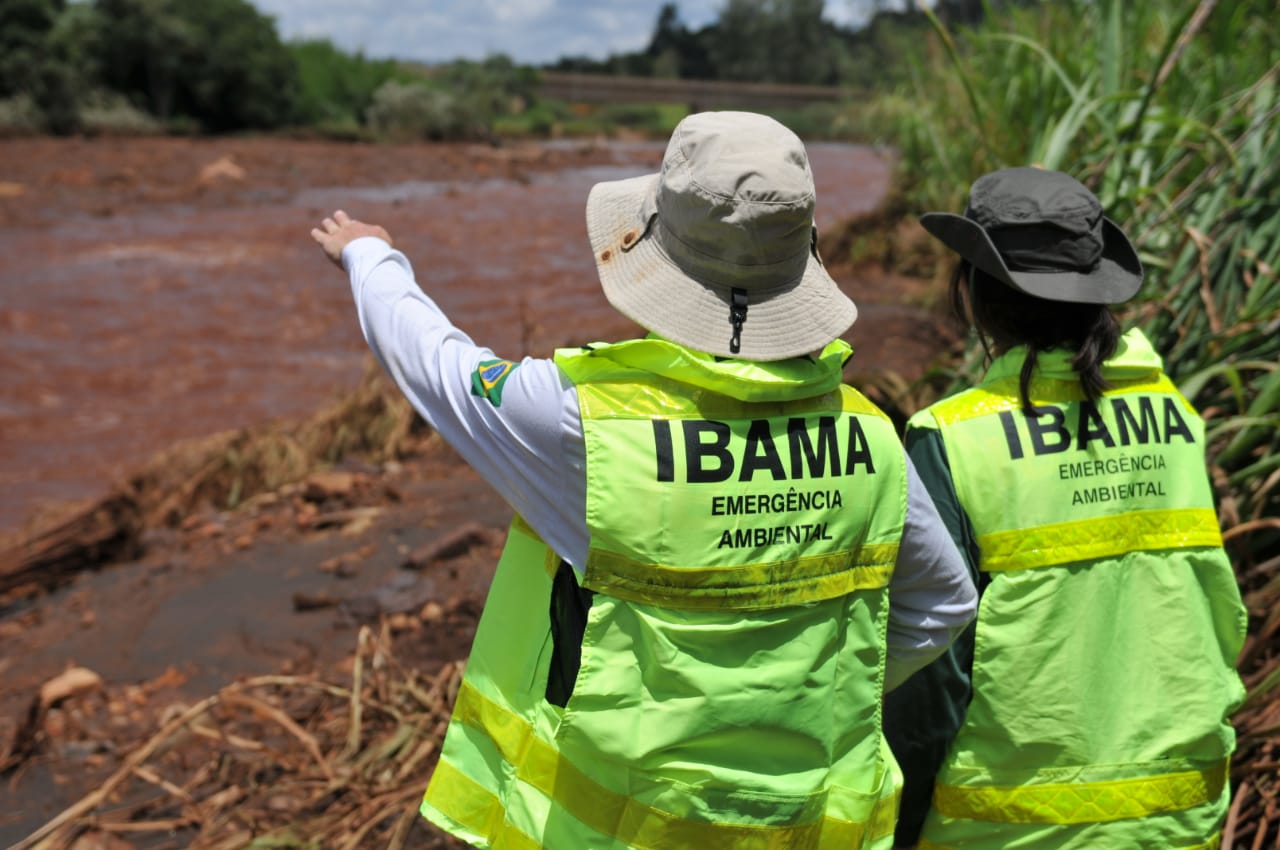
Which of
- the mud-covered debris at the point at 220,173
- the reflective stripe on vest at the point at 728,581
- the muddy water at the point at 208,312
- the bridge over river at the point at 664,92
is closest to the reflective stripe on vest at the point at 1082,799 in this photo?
the reflective stripe on vest at the point at 728,581

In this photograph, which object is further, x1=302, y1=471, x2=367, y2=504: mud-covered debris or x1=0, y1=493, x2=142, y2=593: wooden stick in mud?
x1=302, y1=471, x2=367, y2=504: mud-covered debris

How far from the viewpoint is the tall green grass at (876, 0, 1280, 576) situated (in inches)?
104

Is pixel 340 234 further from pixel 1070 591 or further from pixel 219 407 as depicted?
pixel 219 407

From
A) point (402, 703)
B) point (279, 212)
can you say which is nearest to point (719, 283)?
point (402, 703)

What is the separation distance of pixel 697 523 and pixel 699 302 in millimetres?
263

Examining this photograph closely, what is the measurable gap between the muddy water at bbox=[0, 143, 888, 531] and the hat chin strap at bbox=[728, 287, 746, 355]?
4.97m

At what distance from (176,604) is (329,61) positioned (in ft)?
130

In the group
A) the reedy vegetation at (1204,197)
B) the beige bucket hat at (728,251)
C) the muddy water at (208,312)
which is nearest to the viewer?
the beige bucket hat at (728,251)


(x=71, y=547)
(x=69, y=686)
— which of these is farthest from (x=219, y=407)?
(x=69, y=686)

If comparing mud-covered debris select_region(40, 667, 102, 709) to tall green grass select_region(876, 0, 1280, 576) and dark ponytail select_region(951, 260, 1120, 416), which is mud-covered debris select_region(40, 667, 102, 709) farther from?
dark ponytail select_region(951, 260, 1120, 416)

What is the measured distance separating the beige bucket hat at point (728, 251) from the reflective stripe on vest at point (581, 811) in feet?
1.80

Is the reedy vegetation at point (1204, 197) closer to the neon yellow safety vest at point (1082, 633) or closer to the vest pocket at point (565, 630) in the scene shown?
the neon yellow safety vest at point (1082, 633)

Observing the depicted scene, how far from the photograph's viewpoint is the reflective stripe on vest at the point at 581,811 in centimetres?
137

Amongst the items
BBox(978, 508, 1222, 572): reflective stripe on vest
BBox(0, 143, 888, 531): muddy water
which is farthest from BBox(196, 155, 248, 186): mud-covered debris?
BBox(978, 508, 1222, 572): reflective stripe on vest
